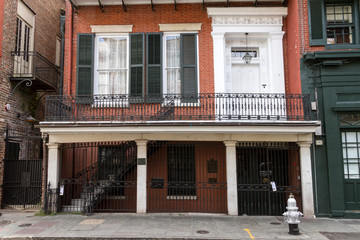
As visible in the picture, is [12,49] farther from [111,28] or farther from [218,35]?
[218,35]

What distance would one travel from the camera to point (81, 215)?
10375mm

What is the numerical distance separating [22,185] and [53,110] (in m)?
3.27

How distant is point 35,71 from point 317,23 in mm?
10997

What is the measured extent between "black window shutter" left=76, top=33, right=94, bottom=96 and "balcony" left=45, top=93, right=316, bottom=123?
1.26 ft

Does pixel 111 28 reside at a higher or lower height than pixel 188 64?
higher

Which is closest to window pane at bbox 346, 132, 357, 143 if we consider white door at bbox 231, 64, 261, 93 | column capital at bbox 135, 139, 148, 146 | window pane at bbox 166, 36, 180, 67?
white door at bbox 231, 64, 261, 93

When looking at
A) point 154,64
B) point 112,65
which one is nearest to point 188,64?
point 154,64

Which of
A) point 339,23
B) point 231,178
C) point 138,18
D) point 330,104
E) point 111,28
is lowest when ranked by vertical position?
point 231,178

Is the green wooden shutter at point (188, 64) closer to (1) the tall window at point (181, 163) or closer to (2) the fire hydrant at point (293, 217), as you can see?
(1) the tall window at point (181, 163)

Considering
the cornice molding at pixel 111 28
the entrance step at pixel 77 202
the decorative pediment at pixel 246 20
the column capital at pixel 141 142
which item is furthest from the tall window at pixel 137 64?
the entrance step at pixel 77 202

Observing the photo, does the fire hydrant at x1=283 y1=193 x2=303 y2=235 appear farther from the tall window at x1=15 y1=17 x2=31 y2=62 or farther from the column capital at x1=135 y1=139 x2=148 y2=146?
the tall window at x1=15 y1=17 x2=31 y2=62

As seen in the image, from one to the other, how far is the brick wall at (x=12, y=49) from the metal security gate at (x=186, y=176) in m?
5.69

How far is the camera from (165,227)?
8812 mm

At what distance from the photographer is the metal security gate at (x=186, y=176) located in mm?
10958
